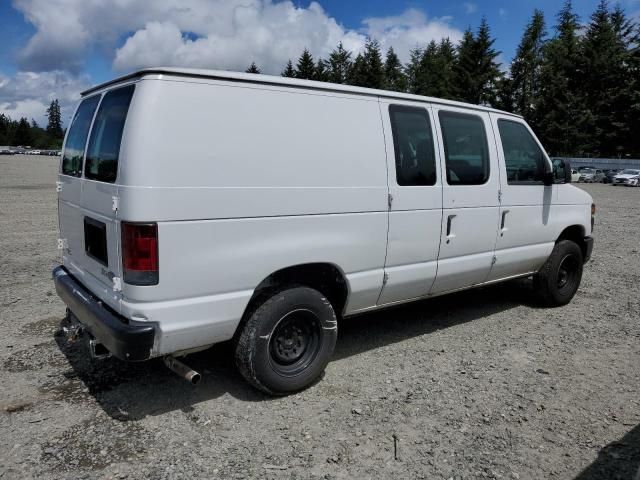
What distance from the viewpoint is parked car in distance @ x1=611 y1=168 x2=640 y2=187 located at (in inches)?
1476

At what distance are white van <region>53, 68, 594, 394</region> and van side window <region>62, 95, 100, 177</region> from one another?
2 cm

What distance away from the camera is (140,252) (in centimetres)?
311

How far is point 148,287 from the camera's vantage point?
314 cm

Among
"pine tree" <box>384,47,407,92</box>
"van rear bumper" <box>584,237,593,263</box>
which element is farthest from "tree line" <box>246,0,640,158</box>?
"van rear bumper" <box>584,237,593,263</box>

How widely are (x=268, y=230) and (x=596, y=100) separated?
6102 cm

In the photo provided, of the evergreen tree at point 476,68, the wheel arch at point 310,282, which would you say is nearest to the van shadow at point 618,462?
the wheel arch at point 310,282

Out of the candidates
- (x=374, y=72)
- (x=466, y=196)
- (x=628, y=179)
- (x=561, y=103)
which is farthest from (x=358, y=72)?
(x=466, y=196)

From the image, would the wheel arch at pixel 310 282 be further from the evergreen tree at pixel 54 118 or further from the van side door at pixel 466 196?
the evergreen tree at pixel 54 118

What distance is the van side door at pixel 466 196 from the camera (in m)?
4.71

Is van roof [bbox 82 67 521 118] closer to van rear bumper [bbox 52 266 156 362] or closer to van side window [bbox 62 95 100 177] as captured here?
van side window [bbox 62 95 100 177]

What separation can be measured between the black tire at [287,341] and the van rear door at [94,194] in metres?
0.92

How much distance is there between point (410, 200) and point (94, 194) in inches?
96.0

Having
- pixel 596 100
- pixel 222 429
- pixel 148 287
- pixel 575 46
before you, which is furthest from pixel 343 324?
pixel 575 46

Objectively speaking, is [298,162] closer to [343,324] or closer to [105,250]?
[105,250]
